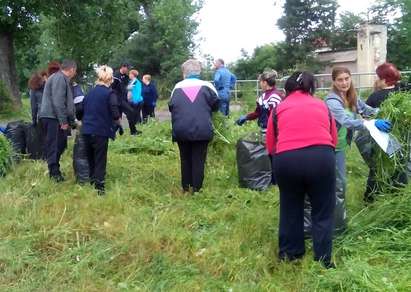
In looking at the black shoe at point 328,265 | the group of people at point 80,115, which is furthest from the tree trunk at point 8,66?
the black shoe at point 328,265

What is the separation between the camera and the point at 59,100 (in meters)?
6.78

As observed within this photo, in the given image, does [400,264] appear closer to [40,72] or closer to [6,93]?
[40,72]

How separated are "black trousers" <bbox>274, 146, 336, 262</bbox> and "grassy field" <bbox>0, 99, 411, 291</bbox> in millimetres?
151

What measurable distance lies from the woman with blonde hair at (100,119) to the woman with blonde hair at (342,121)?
2.61 m

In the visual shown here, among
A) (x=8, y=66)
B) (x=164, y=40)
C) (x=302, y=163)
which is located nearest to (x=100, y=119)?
(x=302, y=163)

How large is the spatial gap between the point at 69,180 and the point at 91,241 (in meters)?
2.32

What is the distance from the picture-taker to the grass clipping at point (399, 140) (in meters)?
4.92

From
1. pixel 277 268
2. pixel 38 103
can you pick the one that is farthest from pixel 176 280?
pixel 38 103

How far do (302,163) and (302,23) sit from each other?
39309 mm

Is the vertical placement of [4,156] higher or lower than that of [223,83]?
lower

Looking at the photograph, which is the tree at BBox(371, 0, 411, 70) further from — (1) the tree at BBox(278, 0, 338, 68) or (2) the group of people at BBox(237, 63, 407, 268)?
(2) the group of people at BBox(237, 63, 407, 268)

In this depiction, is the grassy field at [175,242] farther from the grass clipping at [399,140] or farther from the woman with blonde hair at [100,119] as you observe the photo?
the woman with blonde hair at [100,119]

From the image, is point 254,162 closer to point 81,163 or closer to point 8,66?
point 81,163

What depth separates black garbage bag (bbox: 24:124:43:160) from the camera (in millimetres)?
8559
